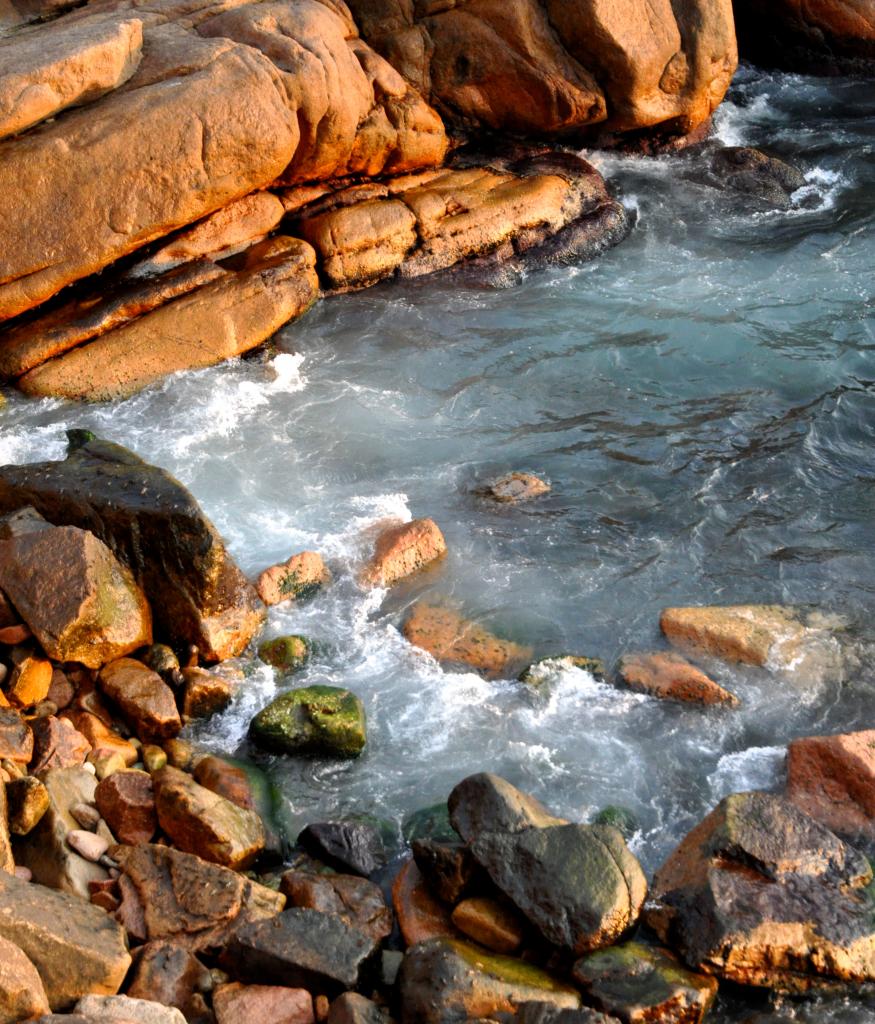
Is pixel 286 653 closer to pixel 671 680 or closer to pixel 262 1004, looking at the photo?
pixel 671 680

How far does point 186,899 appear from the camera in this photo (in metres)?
6.11

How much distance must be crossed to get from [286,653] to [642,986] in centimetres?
353

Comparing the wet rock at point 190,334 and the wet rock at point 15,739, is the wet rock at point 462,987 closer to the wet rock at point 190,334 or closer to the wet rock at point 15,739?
the wet rock at point 15,739

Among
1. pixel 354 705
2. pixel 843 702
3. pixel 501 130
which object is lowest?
pixel 843 702

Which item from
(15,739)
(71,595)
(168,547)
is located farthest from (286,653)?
(15,739)

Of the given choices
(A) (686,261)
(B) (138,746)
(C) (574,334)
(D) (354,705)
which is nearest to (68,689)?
(B) (138,746)

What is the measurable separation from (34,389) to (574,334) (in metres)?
5.56

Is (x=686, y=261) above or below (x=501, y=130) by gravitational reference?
below

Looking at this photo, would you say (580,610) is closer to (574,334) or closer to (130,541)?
(130,541)

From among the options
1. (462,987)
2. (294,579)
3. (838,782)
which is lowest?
(838,782)

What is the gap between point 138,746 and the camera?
7.43 m

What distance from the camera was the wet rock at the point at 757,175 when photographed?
50.7ft

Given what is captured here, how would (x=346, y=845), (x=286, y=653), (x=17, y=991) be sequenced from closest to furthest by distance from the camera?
1. (x=17, y=991)
2. (x=346, y=845)
3. (x=286, y=653)

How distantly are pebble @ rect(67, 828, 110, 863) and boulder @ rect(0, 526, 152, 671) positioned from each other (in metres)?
1.44
